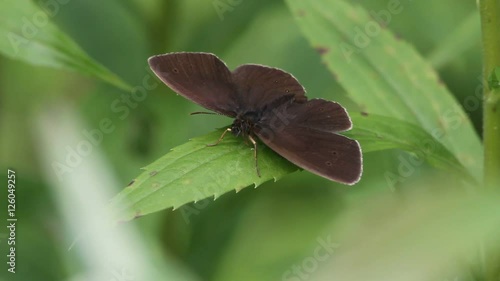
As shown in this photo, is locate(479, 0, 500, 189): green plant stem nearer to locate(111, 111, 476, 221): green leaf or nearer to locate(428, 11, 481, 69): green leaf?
locate(111, 111, 476, 221): green leaf

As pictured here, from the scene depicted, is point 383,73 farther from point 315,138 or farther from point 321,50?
point 315,138

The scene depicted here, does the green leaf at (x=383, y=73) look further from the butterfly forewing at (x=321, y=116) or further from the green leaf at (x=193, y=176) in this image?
the green leaf at (x=193, y=176)

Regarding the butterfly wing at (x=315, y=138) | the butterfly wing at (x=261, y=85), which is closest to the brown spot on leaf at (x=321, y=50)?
the butterfly wing at (x=261, y=85)

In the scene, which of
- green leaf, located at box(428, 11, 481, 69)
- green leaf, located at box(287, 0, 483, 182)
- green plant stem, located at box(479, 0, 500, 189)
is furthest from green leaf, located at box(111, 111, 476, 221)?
green leaf, located at box(428, 11, 481, 69)

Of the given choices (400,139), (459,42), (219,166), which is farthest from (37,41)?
(459,42)

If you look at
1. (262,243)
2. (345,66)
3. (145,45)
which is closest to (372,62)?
(345,66)

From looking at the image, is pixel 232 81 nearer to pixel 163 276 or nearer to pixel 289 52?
pixel 163 276

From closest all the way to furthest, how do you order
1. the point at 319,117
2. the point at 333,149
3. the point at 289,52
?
the point at 333,149 → the point at 319,117 → the point at 289,52
